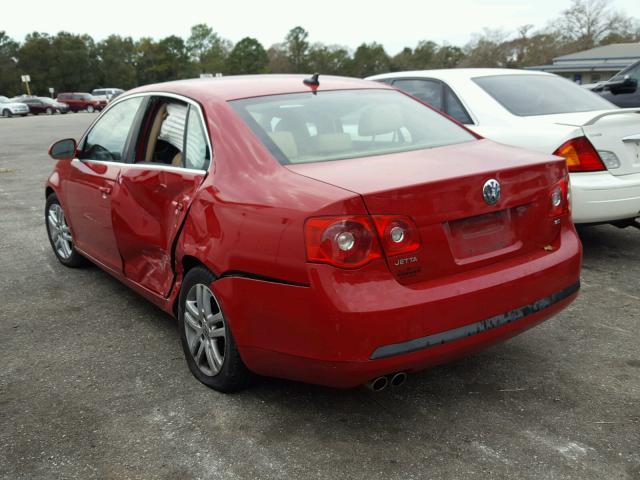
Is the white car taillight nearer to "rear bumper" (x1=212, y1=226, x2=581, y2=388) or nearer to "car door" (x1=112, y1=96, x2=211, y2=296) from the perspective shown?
"rear bumper" (x1=212, y1=226, x2=581, y2=388)

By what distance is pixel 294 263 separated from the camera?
8.70ft

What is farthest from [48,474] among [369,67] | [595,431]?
[369,67]

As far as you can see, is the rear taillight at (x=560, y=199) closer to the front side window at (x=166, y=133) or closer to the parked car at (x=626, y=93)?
the front side window at (x=166, y=133)

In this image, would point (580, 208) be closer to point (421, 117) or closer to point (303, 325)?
point (421, 117)

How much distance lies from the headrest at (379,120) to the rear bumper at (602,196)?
1.99 m

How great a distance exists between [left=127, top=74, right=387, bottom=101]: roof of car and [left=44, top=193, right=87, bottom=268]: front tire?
1925 mm

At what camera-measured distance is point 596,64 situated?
6266cm

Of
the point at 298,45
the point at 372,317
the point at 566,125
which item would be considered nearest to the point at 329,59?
the point at 298,45

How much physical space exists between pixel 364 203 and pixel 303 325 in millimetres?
544

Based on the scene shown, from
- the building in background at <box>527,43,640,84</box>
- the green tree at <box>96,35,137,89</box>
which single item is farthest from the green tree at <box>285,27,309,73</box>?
the building in background at <box>527,43,640,84</box>

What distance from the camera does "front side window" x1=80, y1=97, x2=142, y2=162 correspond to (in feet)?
14.3

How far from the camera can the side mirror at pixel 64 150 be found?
5.09 meters

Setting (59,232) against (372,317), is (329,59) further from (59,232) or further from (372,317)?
(372,317)

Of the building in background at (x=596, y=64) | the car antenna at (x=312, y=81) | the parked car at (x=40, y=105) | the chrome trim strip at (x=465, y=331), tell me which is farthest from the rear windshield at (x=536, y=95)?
the building in background at (x=596, y=64)
